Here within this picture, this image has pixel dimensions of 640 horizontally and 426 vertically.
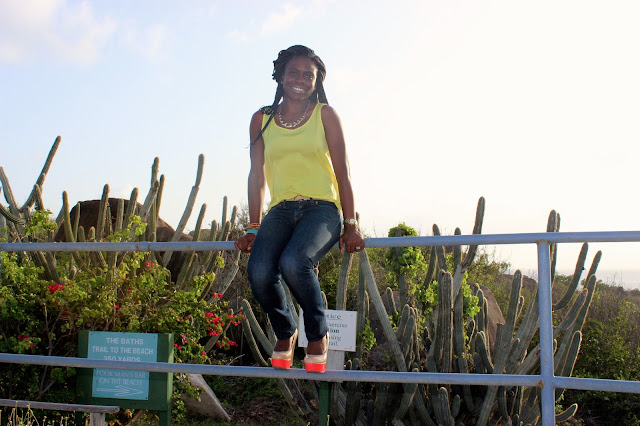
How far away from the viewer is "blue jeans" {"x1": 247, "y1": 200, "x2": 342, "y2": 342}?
10.6 ft

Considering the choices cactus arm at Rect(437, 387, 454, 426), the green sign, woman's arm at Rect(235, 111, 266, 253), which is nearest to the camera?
woman's arm at Rect(235, 111, 266, 253)

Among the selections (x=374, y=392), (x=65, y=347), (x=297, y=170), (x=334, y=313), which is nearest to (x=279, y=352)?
(x=297, y=170)

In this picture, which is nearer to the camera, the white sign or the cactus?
the white sign

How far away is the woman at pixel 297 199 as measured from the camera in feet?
10.9

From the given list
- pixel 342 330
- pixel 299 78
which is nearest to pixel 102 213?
pixel 342 330

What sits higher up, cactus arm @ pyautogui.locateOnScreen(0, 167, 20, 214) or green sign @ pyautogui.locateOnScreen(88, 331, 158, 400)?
cactus arm @ pyautogui.locateOnScreen(0, 167, 20, 214)

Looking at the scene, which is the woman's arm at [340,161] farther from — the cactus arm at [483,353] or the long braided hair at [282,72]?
the cactus arm at [483,353]

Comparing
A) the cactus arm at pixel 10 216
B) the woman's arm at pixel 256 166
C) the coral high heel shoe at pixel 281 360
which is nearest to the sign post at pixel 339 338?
the woman's arm at pixel 256 166

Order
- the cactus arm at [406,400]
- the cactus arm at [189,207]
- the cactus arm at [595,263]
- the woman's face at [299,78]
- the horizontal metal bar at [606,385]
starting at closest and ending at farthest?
the horizontal metal bar at [606,385] → the woman's face at [299,78] → the cactus arm at [406,400] → the cactus arm at [595,263] → the cactus arm at [189,207]

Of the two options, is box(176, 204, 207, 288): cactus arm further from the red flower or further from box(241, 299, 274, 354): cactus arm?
the red flower

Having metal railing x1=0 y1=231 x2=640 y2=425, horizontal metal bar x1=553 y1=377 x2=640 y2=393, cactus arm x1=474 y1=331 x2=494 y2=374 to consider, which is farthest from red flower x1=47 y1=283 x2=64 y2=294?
horizontal metal bar x1=553 y1=377 x2=640 y2=393

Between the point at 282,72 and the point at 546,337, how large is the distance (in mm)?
2057

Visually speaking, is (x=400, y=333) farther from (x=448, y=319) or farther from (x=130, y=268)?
(x=130, y=268)

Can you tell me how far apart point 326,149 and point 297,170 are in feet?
0.65
